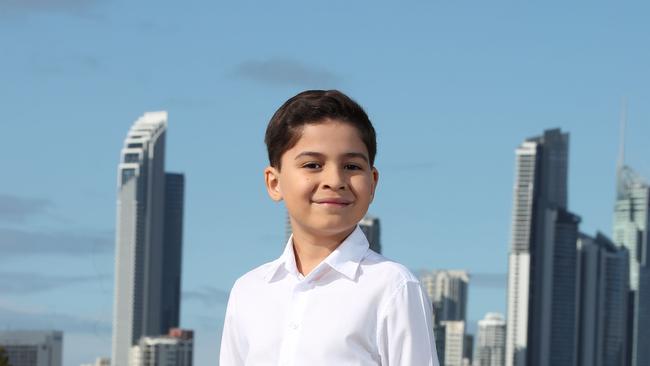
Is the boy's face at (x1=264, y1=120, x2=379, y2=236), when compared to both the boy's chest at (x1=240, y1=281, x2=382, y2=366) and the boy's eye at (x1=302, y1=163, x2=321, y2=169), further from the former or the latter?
the boy's chest at (x1=240, y1=281, x2=382, y2=366)

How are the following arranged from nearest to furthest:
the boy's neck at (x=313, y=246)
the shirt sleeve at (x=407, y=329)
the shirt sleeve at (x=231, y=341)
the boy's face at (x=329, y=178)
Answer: the shirt sleeve at (x=407, y=329), the boy's face at (x=329, y=178), the boy's neck at (x=313, y=246), the shirt sleeve at (x=231, y=341)

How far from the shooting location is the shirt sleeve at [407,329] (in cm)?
532

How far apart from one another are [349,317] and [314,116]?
68 cm

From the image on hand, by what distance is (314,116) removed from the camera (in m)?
5.50

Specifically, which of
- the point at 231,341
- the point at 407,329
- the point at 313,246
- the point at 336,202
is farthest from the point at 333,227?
the point at 231,341

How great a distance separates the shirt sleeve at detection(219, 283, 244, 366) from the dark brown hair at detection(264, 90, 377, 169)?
23.9 inches

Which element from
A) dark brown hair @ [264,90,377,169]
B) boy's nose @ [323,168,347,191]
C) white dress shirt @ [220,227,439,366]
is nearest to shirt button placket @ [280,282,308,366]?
white dress shirt @ [220,227,439,366]

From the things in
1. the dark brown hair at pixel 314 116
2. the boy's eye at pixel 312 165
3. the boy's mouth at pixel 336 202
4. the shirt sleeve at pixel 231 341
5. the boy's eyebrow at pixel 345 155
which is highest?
the dark brown hair at pixel 314 116

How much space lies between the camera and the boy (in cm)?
542

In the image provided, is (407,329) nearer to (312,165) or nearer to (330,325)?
(330,325)

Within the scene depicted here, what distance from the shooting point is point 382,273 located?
5492mm

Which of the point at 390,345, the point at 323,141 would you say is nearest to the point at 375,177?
the point at 323,141

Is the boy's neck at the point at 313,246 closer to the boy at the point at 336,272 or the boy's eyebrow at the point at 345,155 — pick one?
the boy at the point at 336,272

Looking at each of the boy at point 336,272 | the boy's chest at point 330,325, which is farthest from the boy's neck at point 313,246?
the boy's chest at point 330,325
